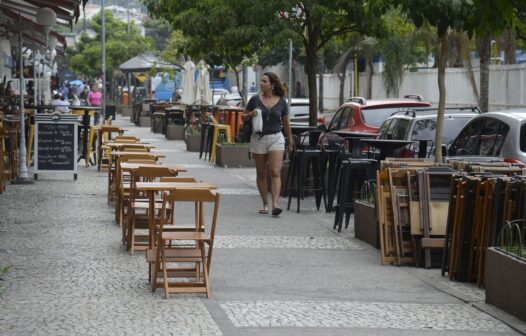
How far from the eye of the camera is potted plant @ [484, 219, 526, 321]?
359 inches

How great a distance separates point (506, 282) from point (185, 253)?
2.64m

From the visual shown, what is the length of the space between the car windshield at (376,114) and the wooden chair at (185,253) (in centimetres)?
1151

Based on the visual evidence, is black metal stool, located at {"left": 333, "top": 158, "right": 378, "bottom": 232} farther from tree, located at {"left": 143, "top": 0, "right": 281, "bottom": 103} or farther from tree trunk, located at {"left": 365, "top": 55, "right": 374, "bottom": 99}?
tree trunk, located at {"left": 365, "top": 55, "right": 374, "bottom": 99}

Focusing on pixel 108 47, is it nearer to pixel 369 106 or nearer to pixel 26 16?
pixel 26 16

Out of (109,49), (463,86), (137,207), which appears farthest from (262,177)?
(109,49)

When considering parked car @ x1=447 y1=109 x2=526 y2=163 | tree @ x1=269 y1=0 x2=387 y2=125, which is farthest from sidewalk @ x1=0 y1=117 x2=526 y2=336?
tree @ x1=269 y1=0 x2=387 y2=125

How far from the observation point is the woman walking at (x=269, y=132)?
640 inches

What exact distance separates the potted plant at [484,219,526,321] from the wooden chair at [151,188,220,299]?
88.1 inches

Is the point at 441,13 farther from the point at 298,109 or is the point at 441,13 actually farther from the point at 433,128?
the point at 298,109

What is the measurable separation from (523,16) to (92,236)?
249 inches

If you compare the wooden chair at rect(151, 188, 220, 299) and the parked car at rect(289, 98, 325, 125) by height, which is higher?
the parked car at rect(289, 98, 325, 125)

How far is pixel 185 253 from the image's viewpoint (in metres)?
10.2

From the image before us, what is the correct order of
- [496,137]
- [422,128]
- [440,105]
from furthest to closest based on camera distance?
[422,128], [496,137], [440,105]

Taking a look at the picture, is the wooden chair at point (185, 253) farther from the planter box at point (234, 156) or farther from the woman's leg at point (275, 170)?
the planter box at point (234, 156)
